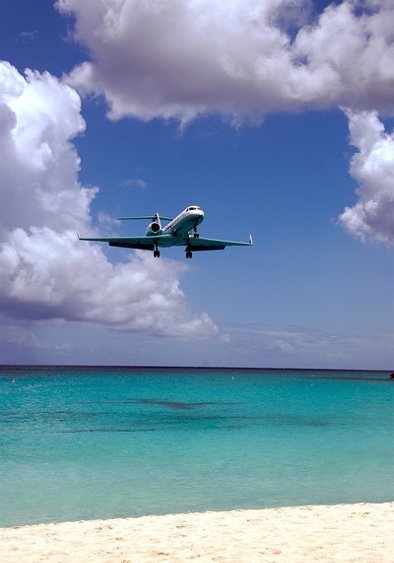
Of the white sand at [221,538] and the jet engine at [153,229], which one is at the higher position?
the jet engine at [153,229]

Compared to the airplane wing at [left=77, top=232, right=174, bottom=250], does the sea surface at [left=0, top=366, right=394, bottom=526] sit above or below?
below

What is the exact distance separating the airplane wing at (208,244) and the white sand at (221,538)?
107 ft

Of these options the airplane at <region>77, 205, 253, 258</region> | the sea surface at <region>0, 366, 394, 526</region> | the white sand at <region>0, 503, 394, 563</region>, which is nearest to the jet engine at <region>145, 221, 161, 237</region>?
the airplane at <region>77, 205, 253, 258</region>

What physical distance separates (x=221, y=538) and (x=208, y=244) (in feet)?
120

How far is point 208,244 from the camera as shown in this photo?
4834cm

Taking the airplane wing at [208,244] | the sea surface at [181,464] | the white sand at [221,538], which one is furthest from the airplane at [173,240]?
the white sand at [221,538]

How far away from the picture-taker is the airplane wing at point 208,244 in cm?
4716

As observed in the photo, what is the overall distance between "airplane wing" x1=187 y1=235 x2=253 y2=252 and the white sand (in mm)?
32528

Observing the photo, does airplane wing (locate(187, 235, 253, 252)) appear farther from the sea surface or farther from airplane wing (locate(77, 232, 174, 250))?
the sea surface

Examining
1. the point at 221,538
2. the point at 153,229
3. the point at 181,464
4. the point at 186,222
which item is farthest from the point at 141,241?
the point at 221,538

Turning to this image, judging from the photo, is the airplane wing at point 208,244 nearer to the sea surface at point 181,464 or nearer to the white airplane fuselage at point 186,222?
the white airplane fuselage at point 186,222

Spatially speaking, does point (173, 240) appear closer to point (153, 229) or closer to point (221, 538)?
point (153, 229)

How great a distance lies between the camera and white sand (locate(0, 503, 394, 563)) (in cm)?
1111

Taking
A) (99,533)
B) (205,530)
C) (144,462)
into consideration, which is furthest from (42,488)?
(205,530)
